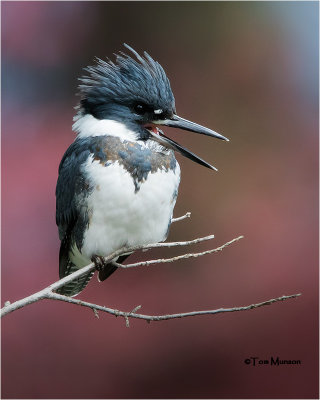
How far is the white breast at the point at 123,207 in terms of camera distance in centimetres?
159

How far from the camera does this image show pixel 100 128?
1.60m

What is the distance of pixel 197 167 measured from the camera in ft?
10.8

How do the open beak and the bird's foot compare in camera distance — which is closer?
the open beak

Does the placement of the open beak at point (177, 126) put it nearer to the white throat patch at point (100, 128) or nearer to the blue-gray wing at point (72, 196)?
the white throat patch at point (100, 128)

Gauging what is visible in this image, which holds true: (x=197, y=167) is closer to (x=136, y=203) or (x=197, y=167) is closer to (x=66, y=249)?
(x=66, y=249)

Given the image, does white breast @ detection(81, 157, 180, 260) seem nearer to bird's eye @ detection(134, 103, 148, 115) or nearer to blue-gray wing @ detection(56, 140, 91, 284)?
blue-gray wing @ detection(56, 140, 91, 284)

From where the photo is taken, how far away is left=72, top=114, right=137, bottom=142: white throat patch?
5.19ft

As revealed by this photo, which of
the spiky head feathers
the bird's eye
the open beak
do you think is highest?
the spiky head feathers

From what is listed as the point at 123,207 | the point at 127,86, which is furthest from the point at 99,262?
the point at 127,86

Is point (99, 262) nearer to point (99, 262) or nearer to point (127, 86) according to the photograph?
point (99, 262)

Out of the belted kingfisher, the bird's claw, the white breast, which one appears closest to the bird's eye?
the belted kingfisher

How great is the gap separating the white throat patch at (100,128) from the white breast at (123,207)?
A: 69mm

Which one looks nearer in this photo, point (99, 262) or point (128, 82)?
point (128, 82)

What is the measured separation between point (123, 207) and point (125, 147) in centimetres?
15
